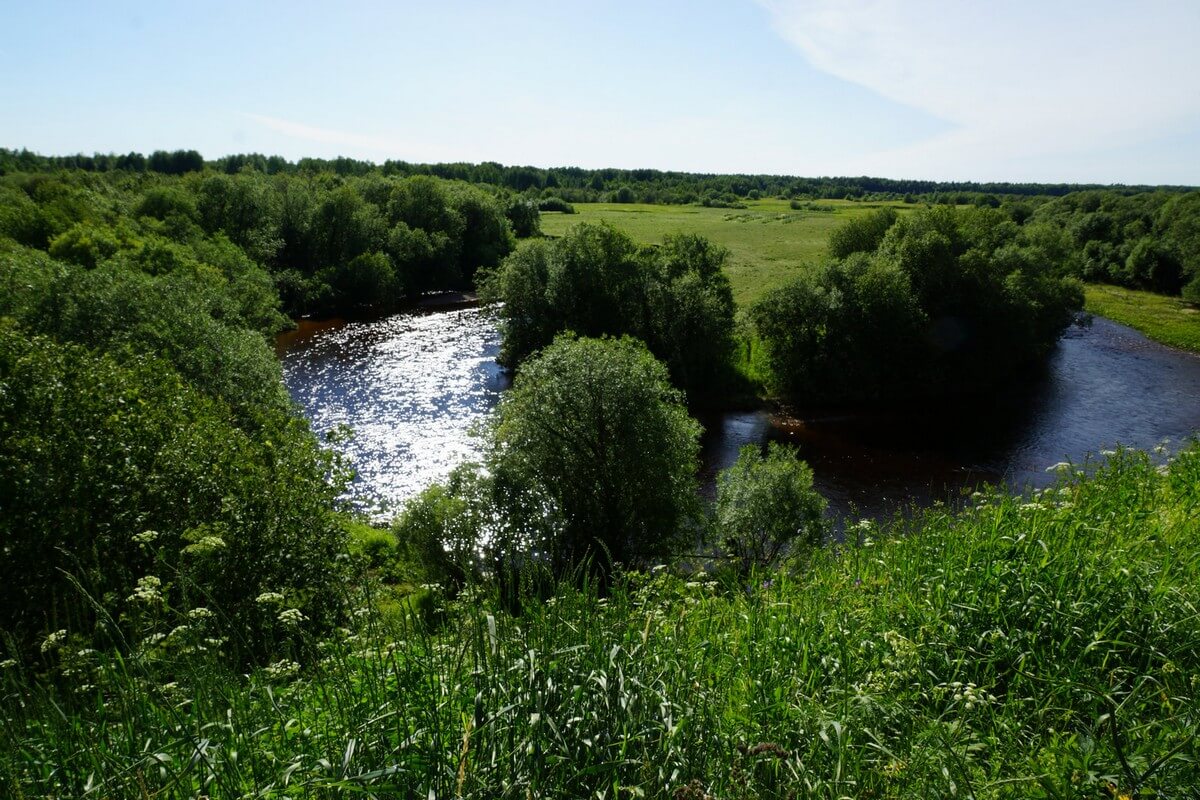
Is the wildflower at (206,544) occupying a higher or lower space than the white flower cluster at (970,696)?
lower

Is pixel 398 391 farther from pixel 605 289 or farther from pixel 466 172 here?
pixel 466 172

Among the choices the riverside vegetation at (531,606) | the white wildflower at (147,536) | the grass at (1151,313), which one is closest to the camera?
the riverside vegetation at (531,606)

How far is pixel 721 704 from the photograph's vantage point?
14.1 ft

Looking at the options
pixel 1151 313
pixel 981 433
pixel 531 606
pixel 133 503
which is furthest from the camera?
pixel 1151 313

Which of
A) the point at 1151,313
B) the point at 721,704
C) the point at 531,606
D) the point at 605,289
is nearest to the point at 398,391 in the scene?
the point at 605,289

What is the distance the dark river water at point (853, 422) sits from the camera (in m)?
29.2

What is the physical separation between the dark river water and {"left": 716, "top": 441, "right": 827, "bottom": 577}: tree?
562 centimetres

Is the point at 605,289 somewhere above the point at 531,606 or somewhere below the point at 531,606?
below

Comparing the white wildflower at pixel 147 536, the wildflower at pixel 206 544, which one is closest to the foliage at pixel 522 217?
the wildflower at pixel 206 544

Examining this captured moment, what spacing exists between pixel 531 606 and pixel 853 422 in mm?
35332

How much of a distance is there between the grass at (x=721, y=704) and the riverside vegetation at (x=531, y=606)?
29 millimetres

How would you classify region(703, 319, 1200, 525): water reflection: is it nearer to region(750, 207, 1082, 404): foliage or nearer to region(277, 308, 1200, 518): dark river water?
region(277, 308, 1200, 518): dark river water

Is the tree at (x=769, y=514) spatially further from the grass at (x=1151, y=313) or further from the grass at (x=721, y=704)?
the grass at (x=1151, y=313)

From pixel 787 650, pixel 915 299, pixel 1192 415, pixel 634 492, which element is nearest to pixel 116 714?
pixel 787 650
